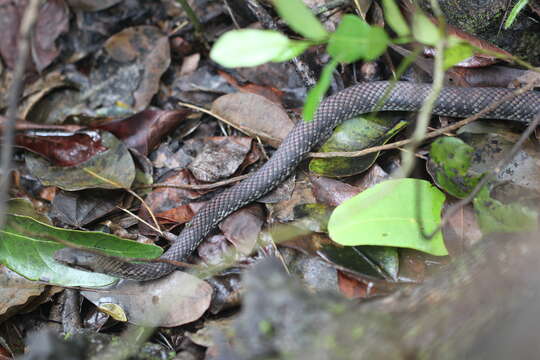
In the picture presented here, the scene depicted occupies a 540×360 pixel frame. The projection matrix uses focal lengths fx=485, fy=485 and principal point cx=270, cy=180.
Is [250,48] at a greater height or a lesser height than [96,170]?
greater

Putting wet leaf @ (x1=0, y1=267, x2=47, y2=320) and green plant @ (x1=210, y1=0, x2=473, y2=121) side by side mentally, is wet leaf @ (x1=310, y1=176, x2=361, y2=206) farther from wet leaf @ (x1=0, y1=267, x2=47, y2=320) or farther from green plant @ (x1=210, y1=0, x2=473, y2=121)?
wet leaf @ (x1=0, y1=267, x2=47, y2=320)

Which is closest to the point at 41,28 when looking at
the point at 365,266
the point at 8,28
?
the point at 8,28

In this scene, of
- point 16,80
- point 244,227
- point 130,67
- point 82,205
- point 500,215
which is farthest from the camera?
point 130,67

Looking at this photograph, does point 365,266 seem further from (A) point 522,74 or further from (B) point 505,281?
(A) point 522,74

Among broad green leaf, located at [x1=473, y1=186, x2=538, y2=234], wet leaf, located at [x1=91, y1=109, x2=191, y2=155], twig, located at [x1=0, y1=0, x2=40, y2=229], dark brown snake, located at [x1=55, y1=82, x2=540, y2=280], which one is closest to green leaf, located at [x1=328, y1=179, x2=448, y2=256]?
broad green leaf, located at [x1=473, y1=186, x2=538, y2=234]

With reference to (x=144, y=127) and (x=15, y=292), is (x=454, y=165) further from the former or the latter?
(x=15, y=292)

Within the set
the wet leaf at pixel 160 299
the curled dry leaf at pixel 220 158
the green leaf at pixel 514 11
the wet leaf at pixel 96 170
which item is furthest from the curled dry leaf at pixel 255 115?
Result: the green leaf at pixel 514 11

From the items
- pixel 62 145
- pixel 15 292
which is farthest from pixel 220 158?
pixel 15 292

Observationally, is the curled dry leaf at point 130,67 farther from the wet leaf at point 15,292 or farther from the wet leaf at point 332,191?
the wet leaf at point 332,191
